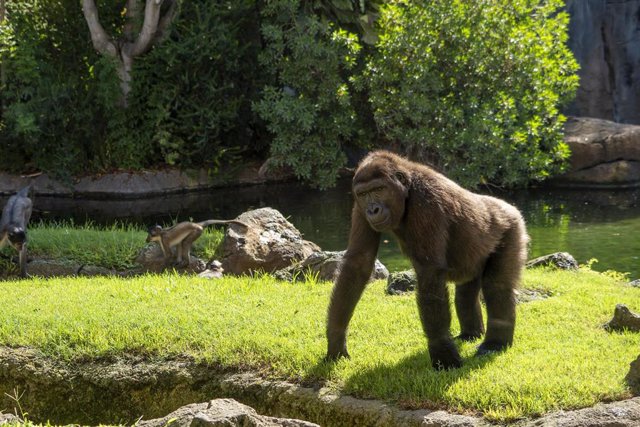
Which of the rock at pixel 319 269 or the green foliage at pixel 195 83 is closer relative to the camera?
the rock at pixel 319 269

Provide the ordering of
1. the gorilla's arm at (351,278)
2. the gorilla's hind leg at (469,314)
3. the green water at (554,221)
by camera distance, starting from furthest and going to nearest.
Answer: the green water at (554,221) → the gorilla's hind leg at (469,314) → the gorilla's arm at (351,278)

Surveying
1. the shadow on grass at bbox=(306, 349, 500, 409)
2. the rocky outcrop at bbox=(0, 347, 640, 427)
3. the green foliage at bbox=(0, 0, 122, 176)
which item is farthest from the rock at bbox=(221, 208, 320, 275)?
the green foliage at bbox=(0, 0, 122, 176)

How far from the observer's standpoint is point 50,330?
7.06 metres

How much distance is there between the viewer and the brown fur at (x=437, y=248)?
572cm

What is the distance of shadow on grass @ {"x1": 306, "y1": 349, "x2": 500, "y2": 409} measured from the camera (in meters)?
5.45

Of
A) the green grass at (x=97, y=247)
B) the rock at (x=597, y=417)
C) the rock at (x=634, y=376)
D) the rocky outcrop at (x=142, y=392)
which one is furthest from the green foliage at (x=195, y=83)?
the rock at (x=597, y=417)

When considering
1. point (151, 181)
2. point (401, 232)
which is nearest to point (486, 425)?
point (401, 232)

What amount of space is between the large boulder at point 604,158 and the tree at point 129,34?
10491mm

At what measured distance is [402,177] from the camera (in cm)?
578

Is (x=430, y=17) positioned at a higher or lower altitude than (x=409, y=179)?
higher

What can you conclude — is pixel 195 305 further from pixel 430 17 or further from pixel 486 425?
pixel 430 17

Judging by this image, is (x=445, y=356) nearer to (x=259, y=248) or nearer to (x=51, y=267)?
(x=259, y=248)

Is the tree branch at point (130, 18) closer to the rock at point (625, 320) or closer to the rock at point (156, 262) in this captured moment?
the rock at point (156, 262)

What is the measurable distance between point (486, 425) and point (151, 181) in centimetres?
1749
